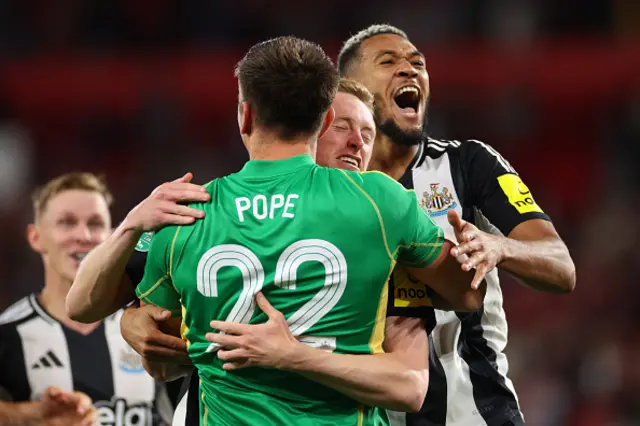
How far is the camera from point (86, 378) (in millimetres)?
4312

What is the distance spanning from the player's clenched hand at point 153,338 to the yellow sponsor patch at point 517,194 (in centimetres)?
126

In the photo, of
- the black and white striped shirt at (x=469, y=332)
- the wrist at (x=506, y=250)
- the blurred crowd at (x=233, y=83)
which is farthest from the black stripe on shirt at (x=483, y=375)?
the blurred crowd at (x=233, y=83)

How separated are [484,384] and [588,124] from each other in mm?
11301

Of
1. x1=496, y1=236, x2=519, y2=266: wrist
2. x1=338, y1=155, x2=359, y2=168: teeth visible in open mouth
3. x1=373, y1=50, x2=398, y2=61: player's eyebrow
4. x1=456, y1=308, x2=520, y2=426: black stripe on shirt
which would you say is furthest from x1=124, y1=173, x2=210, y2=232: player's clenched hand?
x1=373, y1=50, x2=398, y2=61: player's eyebrow

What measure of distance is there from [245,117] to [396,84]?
1.36m

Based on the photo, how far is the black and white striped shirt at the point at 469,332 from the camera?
133 inches

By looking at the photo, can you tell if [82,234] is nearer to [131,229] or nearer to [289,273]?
[131,229]

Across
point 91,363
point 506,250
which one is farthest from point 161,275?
point 91,363

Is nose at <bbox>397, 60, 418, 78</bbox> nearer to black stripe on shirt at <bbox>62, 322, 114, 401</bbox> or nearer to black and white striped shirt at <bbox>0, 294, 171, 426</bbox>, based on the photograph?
black and white striped shirt at <bbox>0, 294, 171, 426</bbox>

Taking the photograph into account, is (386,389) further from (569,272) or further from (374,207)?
(569,272)

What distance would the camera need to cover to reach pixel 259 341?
2318 mm

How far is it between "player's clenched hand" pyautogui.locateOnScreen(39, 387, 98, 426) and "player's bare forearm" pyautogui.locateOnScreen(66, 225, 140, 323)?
1192 mm

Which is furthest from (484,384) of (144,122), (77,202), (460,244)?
(144,122)

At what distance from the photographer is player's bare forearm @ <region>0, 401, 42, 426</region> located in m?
3.80
